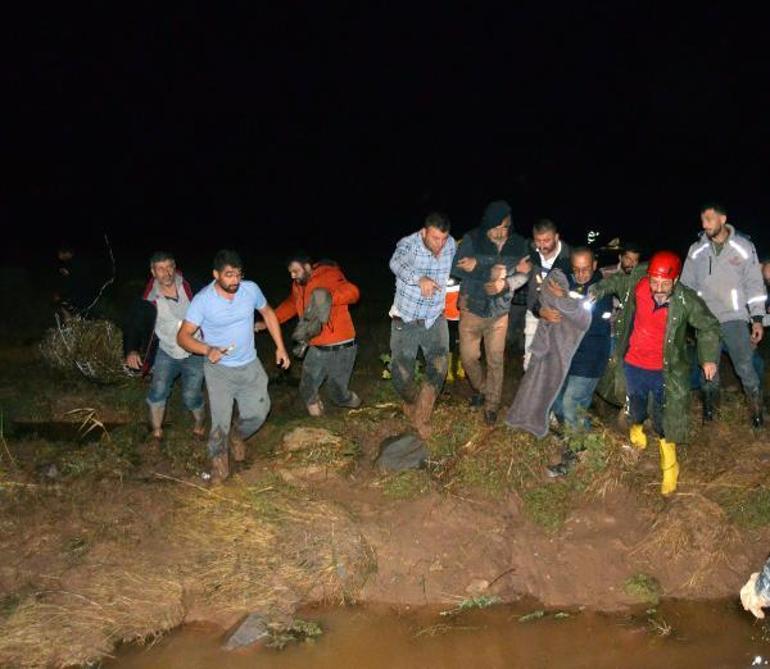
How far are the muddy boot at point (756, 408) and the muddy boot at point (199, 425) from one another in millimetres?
4979

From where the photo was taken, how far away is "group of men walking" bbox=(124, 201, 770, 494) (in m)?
6.11

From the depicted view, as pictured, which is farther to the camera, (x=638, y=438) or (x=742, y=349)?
(x=742, y=349)

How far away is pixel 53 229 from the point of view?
941 inches

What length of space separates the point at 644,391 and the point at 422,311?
1.94 metres

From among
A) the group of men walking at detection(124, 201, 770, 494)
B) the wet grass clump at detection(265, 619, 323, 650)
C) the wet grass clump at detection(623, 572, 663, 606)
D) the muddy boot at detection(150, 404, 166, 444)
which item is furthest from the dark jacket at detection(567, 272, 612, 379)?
the muddy boot at detection(150, 404, 166, 444)

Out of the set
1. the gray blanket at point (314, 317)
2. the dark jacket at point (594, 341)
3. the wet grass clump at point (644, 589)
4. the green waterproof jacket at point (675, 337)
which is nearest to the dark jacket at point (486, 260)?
the dark jacket at point (594, 341)

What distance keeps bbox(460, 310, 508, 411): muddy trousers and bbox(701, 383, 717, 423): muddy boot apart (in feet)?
6.25

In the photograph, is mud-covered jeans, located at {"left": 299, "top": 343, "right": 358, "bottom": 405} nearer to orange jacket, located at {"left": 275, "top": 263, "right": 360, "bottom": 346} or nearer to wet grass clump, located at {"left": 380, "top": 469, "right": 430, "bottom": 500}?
orange jacket, located at {"left": 275, "top": 263, "right": 360, "bottom": 346}

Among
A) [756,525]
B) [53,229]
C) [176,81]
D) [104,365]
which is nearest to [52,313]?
[104,365]

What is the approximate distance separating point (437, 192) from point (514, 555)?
27997 mm

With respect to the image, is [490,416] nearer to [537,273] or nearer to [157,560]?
[537,273]

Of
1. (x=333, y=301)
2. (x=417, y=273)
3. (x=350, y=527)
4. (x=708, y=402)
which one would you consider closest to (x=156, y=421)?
(x=333, y=301)

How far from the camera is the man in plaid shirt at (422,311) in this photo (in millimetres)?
6789

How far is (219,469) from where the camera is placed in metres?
6.58
